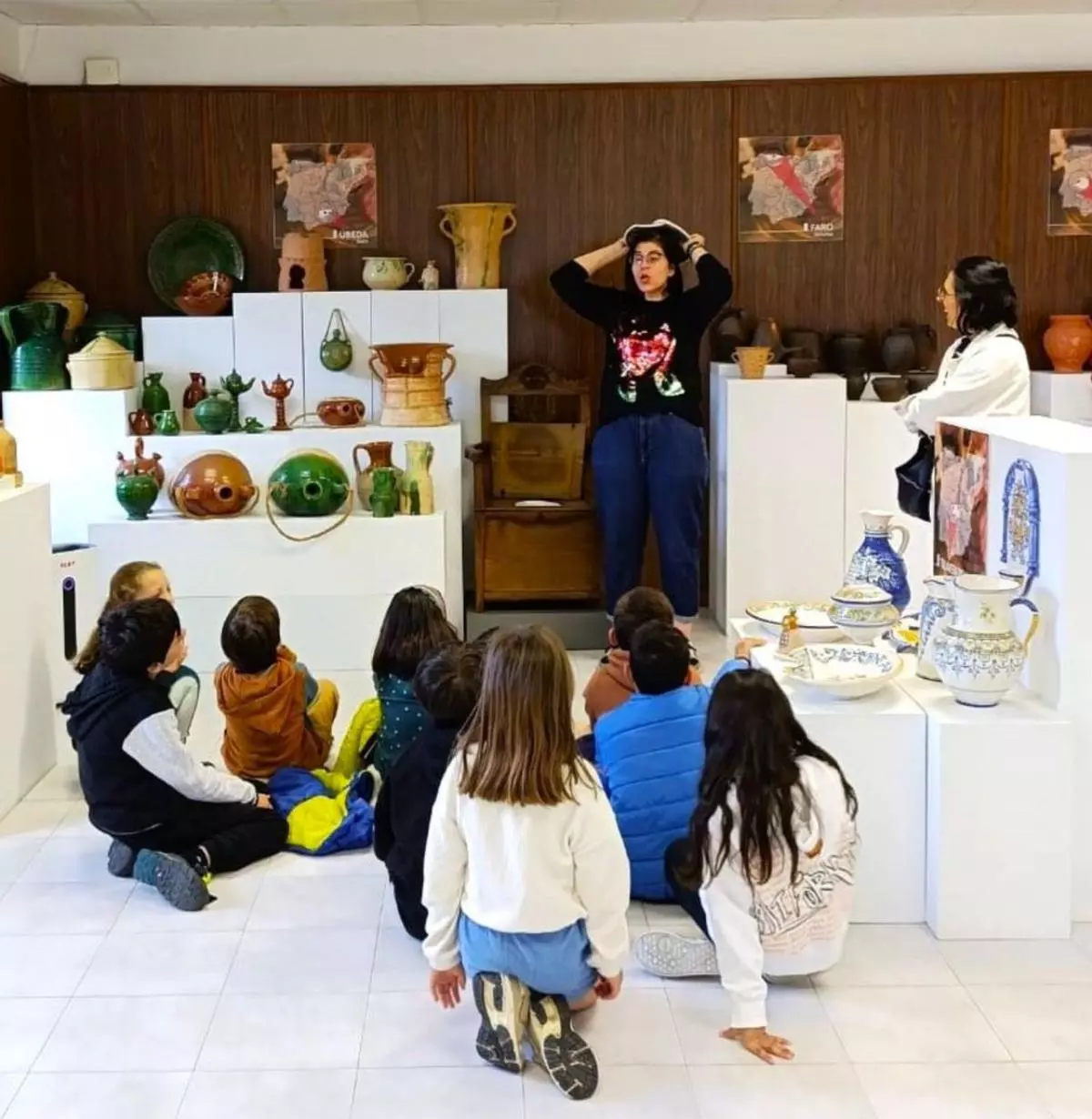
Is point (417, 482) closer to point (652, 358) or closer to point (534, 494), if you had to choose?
point (534, 494)

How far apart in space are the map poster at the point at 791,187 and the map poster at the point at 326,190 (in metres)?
1.64

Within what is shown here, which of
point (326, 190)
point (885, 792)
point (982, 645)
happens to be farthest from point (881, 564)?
point (326, 190)

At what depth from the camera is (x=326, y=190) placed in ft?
21.3

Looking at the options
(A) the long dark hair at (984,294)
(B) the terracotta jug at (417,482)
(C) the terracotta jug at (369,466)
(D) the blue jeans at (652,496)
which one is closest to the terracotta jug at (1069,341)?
(D) the blue jeans at (652,496)

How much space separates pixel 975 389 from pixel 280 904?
8.01 feet

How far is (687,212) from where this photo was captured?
21.3 feet

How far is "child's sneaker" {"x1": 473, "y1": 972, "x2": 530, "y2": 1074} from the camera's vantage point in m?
2.67

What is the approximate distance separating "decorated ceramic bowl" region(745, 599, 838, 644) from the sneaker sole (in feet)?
3.13

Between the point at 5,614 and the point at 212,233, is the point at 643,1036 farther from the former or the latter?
the point at 212,233

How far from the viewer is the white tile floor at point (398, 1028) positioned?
2.58 meters

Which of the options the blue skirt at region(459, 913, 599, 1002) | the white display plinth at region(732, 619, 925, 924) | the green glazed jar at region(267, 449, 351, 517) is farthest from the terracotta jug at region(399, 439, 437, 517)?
the blue skirt at region(459, 913, 599, 1002)

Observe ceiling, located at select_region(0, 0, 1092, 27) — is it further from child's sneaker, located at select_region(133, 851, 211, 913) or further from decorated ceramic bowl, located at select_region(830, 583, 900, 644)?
child's sneaker, located at select_region(133, 851, 211, 913)

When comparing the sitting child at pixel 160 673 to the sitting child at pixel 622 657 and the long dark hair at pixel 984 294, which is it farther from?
the long dark hair at pixel 984 294

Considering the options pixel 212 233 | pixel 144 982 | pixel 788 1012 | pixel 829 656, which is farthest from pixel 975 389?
pixel 212 233
